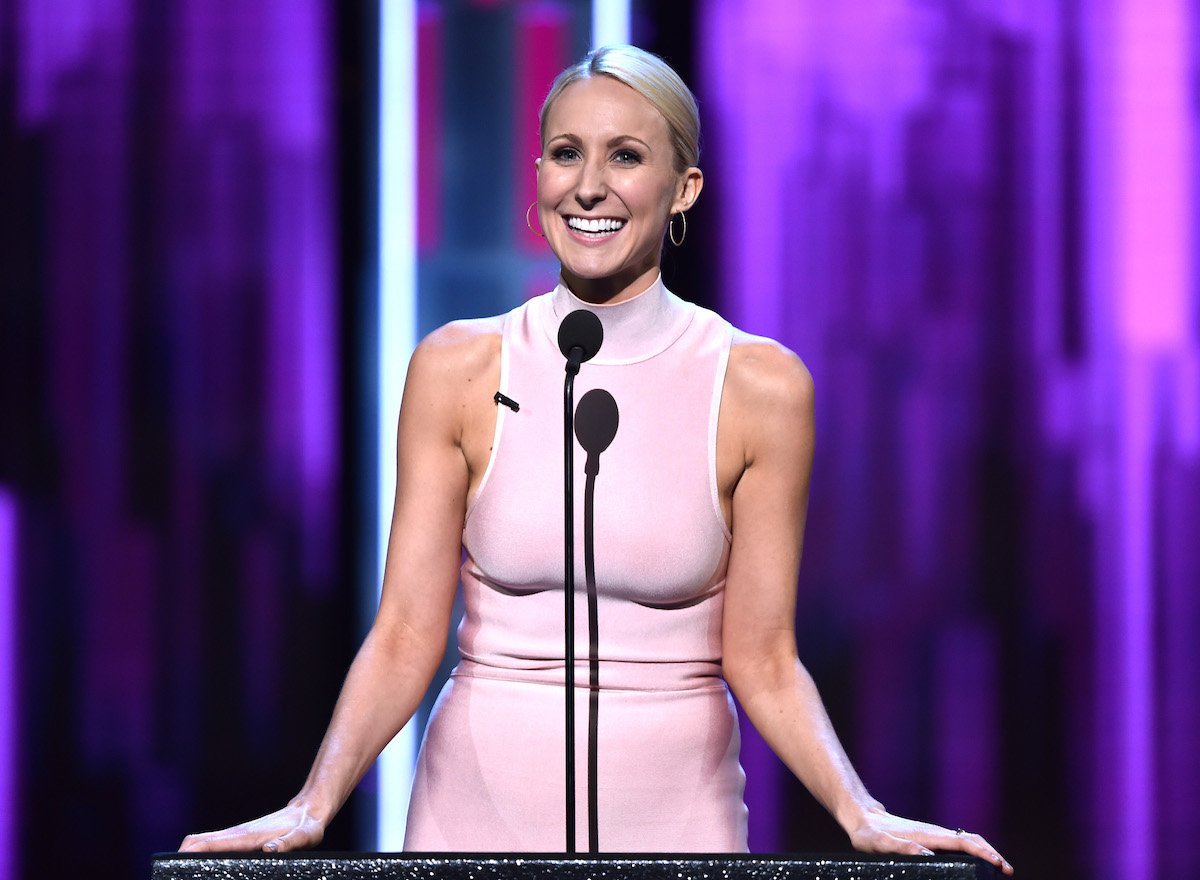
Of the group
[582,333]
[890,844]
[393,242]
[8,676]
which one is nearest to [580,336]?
[582,333]

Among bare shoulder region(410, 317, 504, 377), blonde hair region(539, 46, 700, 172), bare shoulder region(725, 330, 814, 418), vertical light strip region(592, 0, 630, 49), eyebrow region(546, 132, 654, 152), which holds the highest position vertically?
vertical light strip region(592, 0, 630, 49)

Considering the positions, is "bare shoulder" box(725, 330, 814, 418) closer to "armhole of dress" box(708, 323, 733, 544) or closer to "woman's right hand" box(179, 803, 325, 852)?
"armhole of dress" box(708, 323, 733, 544)

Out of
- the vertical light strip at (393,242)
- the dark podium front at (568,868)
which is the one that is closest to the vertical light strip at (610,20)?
the vertical light strip at (393,242)

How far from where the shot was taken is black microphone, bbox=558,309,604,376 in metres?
1.29

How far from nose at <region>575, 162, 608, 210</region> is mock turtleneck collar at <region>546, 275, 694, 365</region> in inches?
4.7

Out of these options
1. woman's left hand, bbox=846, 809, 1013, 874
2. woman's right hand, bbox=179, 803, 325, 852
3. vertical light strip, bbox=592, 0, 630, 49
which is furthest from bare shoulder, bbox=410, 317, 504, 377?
vertical light strip, bbox=592, 0, 630, 49

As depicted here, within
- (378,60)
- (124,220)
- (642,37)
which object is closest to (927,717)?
(642,37)

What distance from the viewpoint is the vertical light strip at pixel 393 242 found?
3.05 m

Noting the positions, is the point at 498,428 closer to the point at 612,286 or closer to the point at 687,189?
the point at 612,286

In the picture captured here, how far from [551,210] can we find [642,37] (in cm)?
160

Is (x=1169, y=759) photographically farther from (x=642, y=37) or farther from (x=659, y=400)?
(x=659, y=400)

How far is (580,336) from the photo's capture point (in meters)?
1.30

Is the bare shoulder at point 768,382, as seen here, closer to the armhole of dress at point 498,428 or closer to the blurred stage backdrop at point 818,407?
the armhole of dress at point 498,428

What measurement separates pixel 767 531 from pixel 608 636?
0.67ft
